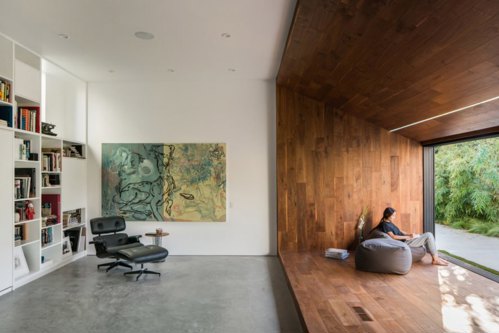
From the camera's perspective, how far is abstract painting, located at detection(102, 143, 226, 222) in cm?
629

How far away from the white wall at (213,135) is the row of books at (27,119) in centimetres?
155

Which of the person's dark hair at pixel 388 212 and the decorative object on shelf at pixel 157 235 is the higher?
the person's dark hair at pixel 388 212

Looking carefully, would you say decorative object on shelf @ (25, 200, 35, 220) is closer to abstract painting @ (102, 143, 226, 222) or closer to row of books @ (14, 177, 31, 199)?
row of books @ (14, 177, 31, 199)

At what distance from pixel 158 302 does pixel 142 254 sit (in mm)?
1023

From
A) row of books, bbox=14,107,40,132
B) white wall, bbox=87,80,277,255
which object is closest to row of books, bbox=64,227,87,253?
white wall, bbox=87,80,277,255

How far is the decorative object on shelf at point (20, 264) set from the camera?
454 centimetres

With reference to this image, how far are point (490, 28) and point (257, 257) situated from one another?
486cm

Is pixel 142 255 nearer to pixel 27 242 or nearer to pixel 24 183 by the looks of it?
pixel 27 242

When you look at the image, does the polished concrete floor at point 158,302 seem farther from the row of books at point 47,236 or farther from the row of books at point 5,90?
the row of books at point 5,90

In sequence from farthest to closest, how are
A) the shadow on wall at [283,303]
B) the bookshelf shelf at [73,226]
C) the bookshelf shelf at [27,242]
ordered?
the bookshelf shelf at [73,226] < the bookshelf shelf at [27,242] < the shadow on wall at [283,303]

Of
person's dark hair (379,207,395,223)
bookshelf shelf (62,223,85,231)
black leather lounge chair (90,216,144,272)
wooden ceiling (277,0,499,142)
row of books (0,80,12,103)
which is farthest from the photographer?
bookshelf shelf (62,223,85,231)

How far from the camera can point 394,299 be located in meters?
3.58

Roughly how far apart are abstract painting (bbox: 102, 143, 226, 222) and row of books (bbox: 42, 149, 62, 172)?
1039 mm

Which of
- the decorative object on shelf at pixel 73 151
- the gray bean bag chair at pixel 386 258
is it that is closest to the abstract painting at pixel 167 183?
the decorative object on shelf at pixel 73 151
